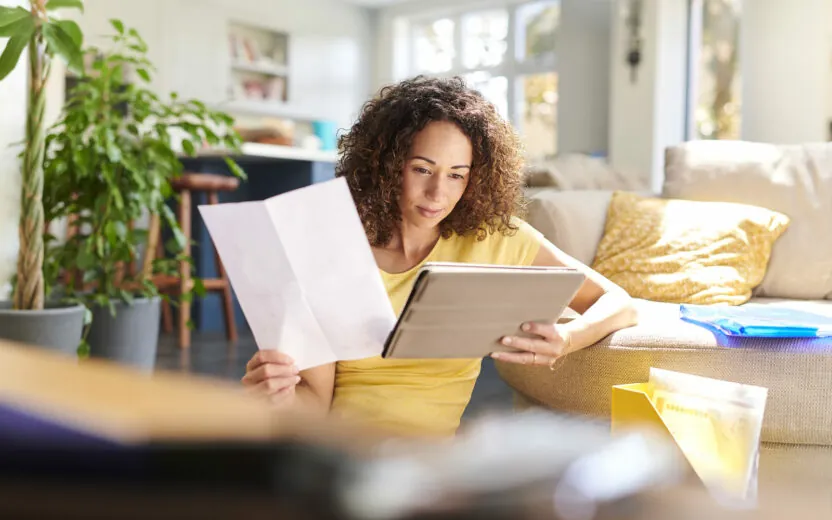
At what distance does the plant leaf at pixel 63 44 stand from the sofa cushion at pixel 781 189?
5.71ft

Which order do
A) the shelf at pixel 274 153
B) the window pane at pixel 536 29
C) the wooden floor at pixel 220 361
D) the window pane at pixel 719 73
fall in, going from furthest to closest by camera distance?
the window pane at pixel 536 29 < the window pane at pixel 719 73 < the shelf at pixel 274 153 < the wooden floor at pixel 220 361

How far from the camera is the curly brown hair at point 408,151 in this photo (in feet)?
4.43

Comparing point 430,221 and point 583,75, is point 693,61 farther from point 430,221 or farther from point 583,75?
point 430,221

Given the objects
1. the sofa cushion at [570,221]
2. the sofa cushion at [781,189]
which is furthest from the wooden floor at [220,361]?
the sofa cushion at [781,189]

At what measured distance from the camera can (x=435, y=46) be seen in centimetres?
815

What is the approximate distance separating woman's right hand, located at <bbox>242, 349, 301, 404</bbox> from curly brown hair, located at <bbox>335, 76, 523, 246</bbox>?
0.41 meters

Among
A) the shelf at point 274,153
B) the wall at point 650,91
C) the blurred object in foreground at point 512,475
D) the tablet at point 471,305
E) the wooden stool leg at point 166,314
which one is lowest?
the wooden stool leg at point 166,314

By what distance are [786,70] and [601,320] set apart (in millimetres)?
4279

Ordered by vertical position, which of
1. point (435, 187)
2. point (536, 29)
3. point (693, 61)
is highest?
point (536, 29)

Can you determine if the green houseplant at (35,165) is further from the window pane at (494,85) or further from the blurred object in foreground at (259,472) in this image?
the window pane at (494,85)

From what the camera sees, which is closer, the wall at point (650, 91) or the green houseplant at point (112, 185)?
the green houseplant at point (112, 185)

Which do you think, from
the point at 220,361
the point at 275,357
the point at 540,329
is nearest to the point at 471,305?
the point at 540,329

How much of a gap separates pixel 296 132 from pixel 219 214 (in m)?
6.94

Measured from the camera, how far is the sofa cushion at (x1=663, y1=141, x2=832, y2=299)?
7.20 ft
